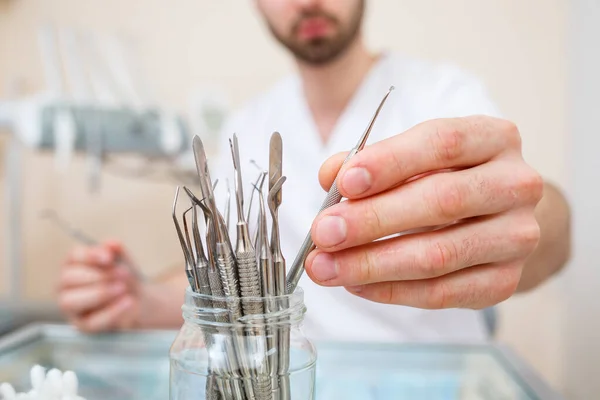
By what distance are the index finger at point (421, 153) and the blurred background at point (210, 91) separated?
749 millimetres

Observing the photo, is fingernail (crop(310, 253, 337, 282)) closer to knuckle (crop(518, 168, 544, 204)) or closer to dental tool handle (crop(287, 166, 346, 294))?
dental tool handle (crop(287, 166, 346, 294))

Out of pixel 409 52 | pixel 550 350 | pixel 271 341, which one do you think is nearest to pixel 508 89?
pixel 409 52

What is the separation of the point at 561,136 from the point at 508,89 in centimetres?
15

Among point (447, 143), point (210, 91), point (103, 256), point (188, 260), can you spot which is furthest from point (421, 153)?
point (210, 91)

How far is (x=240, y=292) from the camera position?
0.20 m

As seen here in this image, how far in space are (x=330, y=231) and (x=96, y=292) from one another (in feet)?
1.12

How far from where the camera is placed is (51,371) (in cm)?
24

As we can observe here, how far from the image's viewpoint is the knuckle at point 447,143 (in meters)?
0.25

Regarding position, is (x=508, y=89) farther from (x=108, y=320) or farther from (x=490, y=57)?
(x=108, y=320)

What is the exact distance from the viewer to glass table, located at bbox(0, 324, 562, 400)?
33 centimetres

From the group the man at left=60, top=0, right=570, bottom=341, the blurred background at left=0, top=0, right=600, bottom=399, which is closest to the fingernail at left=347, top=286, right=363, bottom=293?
the man at left=60, top=0, right=570, bottom=341

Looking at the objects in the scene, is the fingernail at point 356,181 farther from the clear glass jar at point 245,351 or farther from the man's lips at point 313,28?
the man's lips at point 313,28

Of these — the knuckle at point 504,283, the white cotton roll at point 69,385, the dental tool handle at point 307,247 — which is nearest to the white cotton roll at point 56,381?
the white cotton roll at point 69,385

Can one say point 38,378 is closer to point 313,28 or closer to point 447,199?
point 447,199
